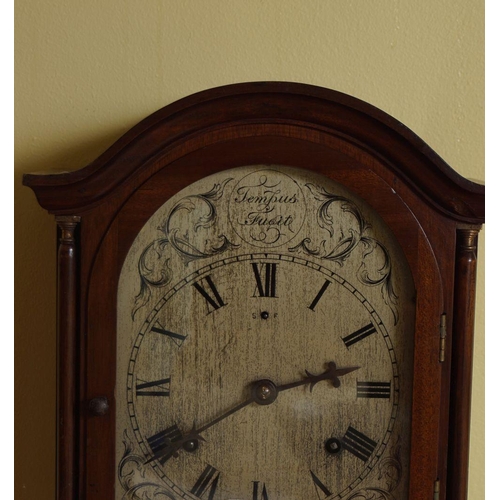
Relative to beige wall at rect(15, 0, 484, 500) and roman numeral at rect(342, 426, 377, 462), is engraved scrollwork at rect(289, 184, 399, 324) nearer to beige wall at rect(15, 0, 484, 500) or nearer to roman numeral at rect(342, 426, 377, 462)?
roman numeral at rect(342, 426, 377, 462)

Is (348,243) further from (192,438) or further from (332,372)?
(192,438)

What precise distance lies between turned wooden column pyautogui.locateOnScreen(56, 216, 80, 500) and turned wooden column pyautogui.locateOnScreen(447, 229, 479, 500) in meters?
0.49

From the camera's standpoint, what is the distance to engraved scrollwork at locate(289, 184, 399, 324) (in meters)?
1.02

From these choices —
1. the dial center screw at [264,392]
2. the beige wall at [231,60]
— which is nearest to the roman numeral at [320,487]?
the dial center screw at [264,392]

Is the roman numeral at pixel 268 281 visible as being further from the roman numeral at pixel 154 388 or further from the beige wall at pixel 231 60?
the beige wall at pixel 231 60

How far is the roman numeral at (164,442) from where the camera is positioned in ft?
3.41

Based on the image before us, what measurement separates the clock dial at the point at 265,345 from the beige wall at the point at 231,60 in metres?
0.27

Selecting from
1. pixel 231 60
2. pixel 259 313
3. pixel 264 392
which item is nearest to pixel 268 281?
pixel 259 313

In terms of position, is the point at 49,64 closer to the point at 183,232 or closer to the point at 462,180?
the point at 183,232

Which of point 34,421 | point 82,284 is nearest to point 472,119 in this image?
point 82,284

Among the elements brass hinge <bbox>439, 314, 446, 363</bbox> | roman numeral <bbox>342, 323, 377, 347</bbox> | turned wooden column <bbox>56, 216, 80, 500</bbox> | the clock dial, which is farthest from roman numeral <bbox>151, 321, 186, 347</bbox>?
brass hinge <bbox>439, 314, 446, 363</bbox>

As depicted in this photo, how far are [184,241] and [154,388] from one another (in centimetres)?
20

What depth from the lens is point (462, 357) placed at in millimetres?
1012

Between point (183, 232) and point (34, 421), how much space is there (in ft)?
1.50
